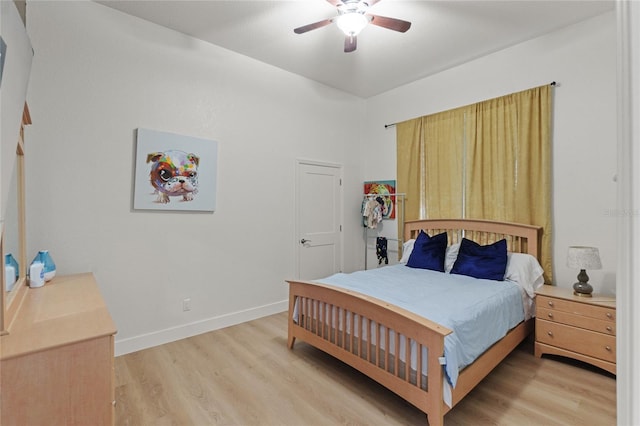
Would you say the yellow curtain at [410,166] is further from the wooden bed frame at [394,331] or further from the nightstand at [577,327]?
the nightstand at [577,327]

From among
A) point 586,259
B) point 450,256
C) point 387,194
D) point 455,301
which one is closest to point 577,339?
point 586,259

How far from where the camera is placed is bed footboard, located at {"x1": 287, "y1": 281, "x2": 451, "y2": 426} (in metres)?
1.78

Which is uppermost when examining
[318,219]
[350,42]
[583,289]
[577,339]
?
[350,42]

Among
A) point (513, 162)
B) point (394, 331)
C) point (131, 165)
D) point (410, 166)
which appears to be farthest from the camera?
point (410, 166)

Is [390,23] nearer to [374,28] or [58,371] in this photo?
[374,28]

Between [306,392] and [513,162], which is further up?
[513,162]

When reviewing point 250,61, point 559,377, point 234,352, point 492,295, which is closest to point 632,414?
point 492,295

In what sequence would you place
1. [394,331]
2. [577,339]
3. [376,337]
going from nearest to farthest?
[394,331] → [376,337] → [577,339]

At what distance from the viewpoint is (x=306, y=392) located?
222 cm

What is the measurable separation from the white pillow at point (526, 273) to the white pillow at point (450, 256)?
0.55 metres

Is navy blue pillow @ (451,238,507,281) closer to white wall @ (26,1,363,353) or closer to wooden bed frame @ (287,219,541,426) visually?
wooden bed frame @ (287,219,541,426)

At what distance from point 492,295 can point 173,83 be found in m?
3.57

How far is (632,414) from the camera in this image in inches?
20.4

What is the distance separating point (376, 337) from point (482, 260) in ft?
5.55
